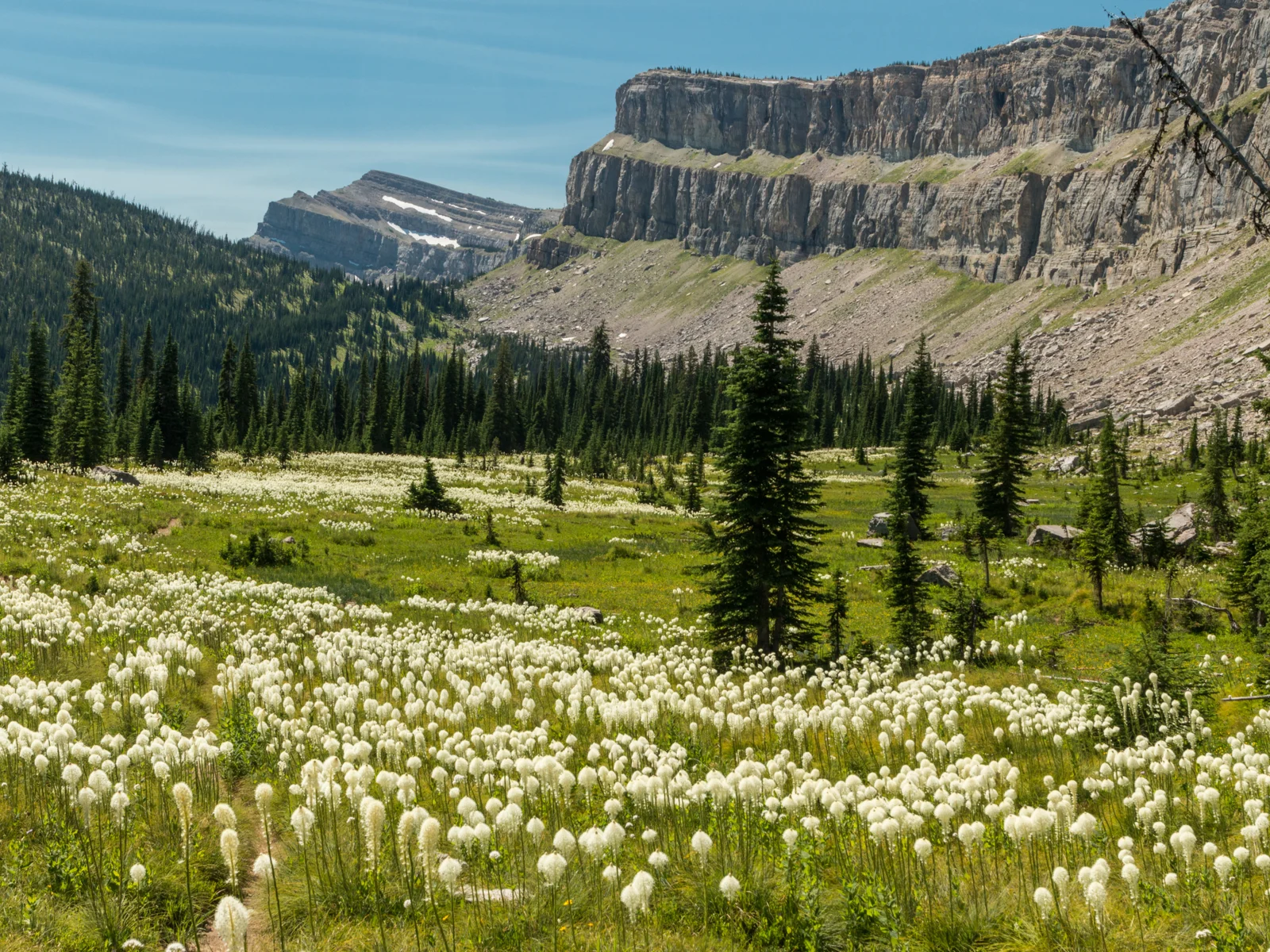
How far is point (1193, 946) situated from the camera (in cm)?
538

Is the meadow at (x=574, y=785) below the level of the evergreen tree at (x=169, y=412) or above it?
below

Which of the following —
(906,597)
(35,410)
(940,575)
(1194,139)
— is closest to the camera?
(1194,139)

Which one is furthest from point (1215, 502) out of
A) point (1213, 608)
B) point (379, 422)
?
point (379, 422)

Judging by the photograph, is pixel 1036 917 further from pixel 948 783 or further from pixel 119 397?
pixel 119 397

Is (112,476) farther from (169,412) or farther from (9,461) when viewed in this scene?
(169,412)

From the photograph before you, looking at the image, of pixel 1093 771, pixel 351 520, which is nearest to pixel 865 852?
pixel 1093 771

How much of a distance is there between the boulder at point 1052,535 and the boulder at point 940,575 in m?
10.0

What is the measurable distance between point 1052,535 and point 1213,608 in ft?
55.8

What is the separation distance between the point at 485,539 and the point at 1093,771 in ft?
101

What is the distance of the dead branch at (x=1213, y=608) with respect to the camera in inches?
861

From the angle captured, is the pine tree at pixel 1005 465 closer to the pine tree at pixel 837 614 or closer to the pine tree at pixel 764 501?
the pine tree at pixel 837 614

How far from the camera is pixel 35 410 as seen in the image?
5669 centimetres

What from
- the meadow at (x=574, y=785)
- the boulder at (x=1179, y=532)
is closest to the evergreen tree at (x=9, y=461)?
the meadow at (x=574, y=785)

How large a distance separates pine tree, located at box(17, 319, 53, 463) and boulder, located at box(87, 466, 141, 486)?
9.76 m
